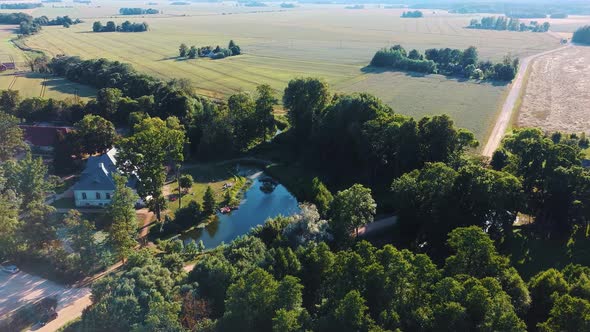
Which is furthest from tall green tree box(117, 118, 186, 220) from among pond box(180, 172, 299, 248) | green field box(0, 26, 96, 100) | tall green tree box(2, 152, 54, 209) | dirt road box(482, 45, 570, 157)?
green field box(0, 26, 96, 100)

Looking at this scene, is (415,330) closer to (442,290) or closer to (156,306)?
(442,290)

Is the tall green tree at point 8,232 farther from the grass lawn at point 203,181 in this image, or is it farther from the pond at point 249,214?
the grass lawn at point 203,181

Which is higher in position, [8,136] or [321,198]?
[8,136]

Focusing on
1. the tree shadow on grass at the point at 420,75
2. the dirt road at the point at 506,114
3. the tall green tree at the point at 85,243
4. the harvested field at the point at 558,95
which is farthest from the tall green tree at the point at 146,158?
the tree shadow on grass at the point at 420,75

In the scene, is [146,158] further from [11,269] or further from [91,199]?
[11,269]

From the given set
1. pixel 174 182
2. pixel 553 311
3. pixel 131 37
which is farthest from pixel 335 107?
pixel 131 37

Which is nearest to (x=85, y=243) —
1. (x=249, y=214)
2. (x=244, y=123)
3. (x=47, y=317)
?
(x=47, y=317)
